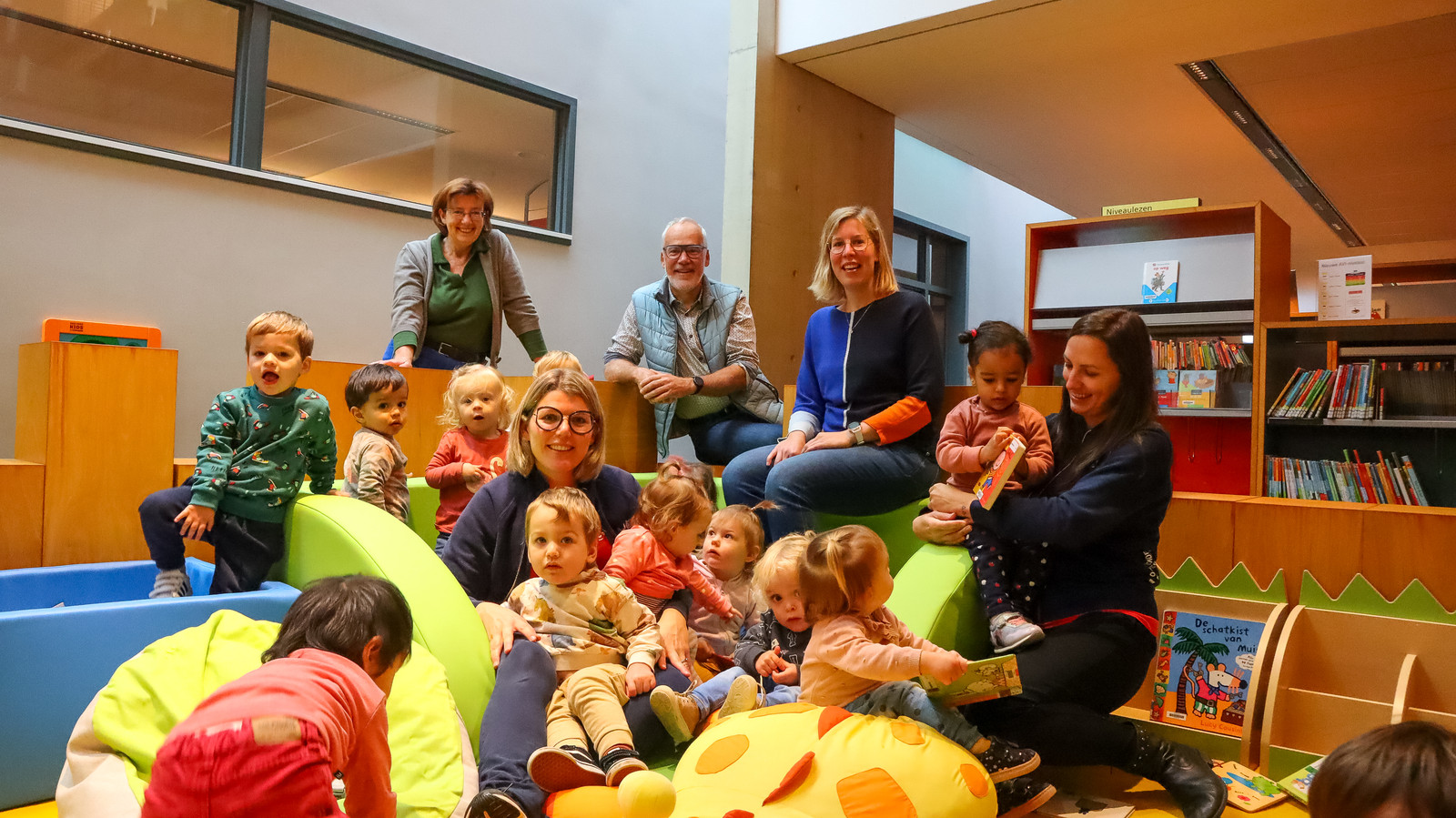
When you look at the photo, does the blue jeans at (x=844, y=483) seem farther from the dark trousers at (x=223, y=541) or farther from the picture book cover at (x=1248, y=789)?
the dark trousers at (x=223, y=541)

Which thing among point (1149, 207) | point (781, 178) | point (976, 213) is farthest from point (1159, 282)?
point (976, 213)

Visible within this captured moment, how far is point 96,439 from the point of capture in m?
2.83

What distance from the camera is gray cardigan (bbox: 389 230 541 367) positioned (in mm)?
3488

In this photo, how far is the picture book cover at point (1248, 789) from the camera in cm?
222

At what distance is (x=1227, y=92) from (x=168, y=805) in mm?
6256

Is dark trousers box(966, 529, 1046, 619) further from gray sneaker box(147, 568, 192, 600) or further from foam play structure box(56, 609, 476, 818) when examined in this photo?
gray sneaker box(147, 568, 192, 600)

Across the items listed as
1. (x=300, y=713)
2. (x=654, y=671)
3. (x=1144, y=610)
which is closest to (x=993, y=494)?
(x=1144, y=610)

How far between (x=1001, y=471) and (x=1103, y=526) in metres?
0.26

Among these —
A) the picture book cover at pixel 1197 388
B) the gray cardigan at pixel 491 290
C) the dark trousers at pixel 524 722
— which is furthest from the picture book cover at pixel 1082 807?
the picture book cover at pixel 1197 388

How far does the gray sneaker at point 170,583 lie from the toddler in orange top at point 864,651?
1693 mm

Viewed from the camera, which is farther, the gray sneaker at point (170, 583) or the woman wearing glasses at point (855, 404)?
the woman wearing glasses at point (855, 404)

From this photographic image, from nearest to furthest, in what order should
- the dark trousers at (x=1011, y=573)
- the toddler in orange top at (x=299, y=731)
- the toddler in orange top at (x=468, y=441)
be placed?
the toddler in orange top at (x=299, y=731) < the dark trousers at (x=1011, y=573) < the toddler in orange top at (x=468, y=441)

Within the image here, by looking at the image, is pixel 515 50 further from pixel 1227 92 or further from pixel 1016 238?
pixel 1016 238

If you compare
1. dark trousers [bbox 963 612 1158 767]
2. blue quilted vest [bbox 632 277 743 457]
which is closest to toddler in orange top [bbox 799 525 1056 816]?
dark trousers [bbox 963 612 1158 767]
